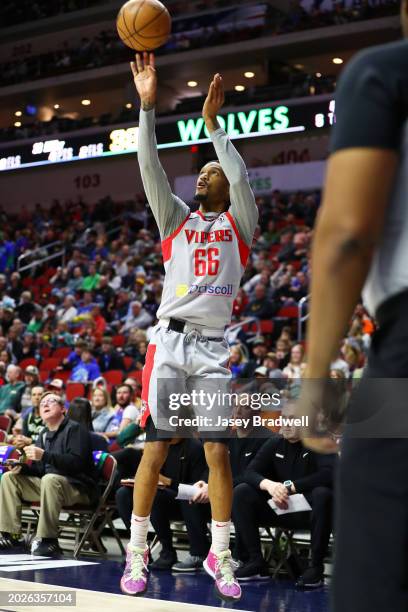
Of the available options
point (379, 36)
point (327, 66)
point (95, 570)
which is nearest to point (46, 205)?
point (327, 66)

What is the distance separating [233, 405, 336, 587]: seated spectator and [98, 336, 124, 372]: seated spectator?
22.3ft

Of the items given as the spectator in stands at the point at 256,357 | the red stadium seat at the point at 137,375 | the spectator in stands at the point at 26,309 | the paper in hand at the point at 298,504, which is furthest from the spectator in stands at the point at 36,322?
→ the paper in hand at the point at 298,504

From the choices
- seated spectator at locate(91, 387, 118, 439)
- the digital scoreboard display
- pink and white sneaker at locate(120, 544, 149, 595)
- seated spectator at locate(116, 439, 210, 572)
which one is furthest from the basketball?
the digital scoreboard display

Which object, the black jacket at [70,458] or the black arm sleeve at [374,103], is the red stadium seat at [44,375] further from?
the black arm sleeve at [374,103]

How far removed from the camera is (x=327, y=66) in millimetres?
23219

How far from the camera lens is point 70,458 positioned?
760cm

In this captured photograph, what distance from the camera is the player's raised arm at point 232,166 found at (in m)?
4.36

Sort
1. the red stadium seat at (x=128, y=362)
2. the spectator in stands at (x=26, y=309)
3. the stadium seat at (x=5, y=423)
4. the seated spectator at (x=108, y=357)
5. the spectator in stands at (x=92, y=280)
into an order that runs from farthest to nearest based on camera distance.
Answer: the spectator in stands at (x=92, y=280), the spectator in stands at (x=26, y=309), the seated spectator at (x=108, y=357), the red stadium seat at (x=128, y=362), the stadium seat at (x=5, y=423)

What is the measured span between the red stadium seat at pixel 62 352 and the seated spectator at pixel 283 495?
28.4 ft

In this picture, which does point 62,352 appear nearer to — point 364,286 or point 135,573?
point 135,573

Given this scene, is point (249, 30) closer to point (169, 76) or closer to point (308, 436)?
point (169, 76)

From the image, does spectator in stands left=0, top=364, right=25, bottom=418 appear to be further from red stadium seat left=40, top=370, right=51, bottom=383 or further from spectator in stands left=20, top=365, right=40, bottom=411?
red stadium seat left=40, top=370, right=51, bottom=383

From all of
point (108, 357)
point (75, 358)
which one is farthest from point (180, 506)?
point (75, 358)

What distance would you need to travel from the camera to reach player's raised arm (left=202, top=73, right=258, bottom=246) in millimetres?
4359
